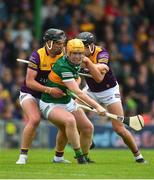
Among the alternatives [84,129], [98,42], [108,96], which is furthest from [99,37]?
[84,129]

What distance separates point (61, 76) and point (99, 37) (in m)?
12.3

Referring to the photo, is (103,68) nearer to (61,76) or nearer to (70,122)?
(61,76)

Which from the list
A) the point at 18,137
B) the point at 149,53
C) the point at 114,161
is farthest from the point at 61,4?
the point at 114,161

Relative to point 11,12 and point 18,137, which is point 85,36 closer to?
point 18,137

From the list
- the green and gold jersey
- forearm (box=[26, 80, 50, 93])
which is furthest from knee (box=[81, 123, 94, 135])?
forearm (box=[26, 80, 50, 93])

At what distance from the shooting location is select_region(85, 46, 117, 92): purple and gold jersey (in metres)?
15.0

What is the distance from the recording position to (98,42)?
2584 cm

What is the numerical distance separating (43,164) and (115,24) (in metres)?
12.2

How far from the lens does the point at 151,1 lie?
2850 cm

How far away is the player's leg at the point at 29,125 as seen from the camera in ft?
48.4

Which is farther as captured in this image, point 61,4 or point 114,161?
point 61,4

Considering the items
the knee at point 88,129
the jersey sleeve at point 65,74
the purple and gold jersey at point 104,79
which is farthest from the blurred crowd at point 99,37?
the jersey sleeve at point 65,74

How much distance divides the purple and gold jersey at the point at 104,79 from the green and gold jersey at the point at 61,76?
0.75m

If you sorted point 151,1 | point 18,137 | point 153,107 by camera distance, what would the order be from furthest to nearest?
point 151,1 → point 153,107 → point 18,137
